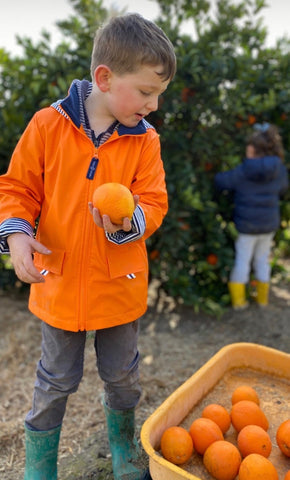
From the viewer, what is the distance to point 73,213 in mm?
1841

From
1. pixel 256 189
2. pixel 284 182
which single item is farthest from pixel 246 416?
pixel 284 182

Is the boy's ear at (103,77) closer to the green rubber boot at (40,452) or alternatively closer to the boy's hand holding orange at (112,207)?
the boy's hand holding orange at (112,207)

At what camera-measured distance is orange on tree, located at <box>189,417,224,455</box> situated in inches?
72.8

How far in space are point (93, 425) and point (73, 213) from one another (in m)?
1.38

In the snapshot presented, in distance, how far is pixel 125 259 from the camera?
192cm

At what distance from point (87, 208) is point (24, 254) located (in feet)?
0.96

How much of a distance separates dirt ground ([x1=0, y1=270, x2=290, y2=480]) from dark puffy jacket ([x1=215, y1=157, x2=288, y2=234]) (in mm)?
748

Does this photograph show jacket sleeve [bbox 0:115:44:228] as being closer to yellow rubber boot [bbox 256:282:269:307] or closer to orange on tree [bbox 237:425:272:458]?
orange on tree [bbox 237:425:272:458]

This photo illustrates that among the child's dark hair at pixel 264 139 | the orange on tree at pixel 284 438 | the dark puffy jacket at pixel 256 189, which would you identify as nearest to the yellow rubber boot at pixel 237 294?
the dark puffy jacket at pixel 256 189

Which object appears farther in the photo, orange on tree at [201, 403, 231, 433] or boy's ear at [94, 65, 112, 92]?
orange on tree at [201, 403, 231, 433]

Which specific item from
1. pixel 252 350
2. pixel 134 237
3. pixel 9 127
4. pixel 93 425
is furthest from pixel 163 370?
pixel 9 127

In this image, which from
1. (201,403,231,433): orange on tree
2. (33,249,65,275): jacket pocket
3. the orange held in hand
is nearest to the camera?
the orange held in hand

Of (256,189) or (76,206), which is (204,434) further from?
(256,189)

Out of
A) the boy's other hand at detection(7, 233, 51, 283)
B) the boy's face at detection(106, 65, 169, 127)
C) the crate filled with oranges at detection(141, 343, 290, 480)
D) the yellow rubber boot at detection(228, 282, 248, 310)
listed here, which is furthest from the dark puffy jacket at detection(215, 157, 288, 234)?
the boy's other hand at detection(7, 233, 51, 283)
